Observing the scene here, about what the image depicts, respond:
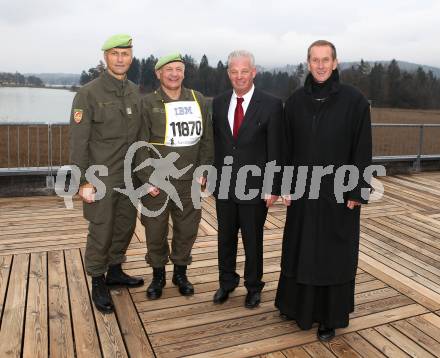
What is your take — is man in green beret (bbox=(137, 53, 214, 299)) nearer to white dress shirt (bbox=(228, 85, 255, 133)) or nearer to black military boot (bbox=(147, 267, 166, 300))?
black military boot (bbox=(147, 267, 166, 300))

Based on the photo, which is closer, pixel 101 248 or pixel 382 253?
pixel 101 248

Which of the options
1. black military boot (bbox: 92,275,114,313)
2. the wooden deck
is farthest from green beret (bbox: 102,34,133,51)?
the wooden deck

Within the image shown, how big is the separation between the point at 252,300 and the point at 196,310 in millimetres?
467

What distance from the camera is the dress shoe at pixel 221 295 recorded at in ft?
11.9

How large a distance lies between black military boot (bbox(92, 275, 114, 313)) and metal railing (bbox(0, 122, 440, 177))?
378cm

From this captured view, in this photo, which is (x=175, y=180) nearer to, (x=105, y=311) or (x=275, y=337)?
(x=105, y=311)

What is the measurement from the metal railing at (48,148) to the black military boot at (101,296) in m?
3.78

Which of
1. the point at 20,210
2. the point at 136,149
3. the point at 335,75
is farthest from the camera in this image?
the point at 20,210

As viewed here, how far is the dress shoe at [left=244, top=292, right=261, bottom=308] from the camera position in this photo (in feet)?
11.7

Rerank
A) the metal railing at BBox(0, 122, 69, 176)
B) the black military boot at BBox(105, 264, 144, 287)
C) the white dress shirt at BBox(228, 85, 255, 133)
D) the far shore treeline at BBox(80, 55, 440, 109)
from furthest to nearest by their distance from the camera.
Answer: the far shore treeline at BBox(80, 55, 440, 109) → the metal railing at BBox(0, 122, 69, 176) → the black military boot at BBox(105, 264, 144, 287) → the white dress shirt at BBox(228, 85, 255, 133)

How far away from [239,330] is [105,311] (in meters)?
1.07

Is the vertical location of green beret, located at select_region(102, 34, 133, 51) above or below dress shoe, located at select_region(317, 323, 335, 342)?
above

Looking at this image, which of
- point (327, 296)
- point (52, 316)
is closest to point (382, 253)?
point (327, 296)

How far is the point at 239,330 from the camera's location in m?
3.23
